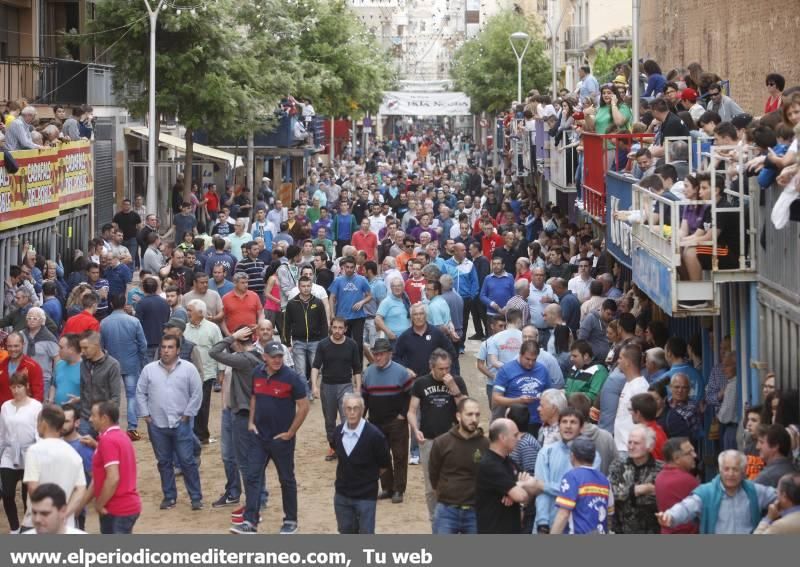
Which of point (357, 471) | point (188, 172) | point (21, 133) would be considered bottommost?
point (357, 471)

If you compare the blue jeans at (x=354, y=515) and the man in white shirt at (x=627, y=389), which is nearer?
the blue jeans at (x=354, y=515)

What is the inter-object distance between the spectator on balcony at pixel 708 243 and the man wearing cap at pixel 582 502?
3290mm

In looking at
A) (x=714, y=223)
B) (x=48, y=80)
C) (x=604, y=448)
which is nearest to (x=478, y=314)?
(x=714, y=223)

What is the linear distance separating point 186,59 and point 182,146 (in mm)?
5936

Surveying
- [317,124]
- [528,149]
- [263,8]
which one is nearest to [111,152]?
[263,8]

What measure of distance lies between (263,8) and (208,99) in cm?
600

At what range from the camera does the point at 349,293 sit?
18578mm

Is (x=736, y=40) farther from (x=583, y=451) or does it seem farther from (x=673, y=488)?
(x=583, y=451)

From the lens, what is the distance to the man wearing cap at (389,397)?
44.2ft

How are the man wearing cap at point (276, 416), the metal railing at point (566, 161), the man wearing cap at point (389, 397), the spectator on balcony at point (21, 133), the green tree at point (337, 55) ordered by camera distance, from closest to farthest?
the man wearing cap at point (276, 416), the man wearing cap at point (389, 397), the spectator on balcony at point (21, 133), the metal railing at point (566, 161), the green tree at point (337, 55)

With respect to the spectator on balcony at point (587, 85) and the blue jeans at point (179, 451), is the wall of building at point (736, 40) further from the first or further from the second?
the blue jeans at point (179, 451)

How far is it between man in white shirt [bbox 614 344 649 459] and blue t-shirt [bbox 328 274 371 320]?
20.9 feet

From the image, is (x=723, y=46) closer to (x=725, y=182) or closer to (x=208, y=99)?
(x=208, y=99)

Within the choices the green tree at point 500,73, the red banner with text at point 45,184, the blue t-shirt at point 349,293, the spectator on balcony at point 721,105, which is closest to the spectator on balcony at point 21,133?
the red banner with text at point 45,184
